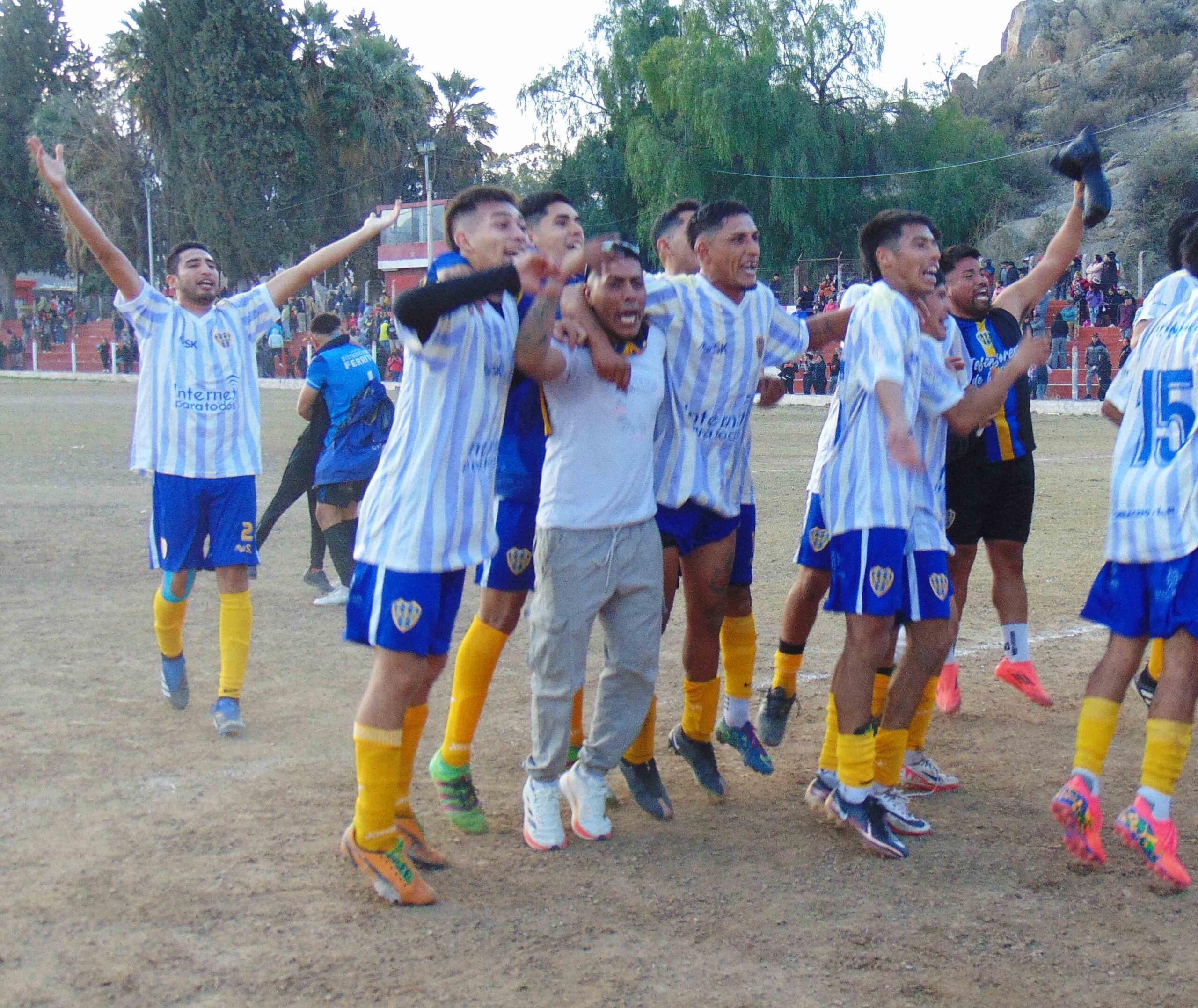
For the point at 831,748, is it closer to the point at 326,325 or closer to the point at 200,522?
the point at 200,522

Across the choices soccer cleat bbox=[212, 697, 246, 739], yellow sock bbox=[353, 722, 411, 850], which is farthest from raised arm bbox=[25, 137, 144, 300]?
yellow sock bbox=[353, 722, 411, 850]

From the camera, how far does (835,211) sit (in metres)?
42.3

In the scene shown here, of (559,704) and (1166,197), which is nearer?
(559,704)

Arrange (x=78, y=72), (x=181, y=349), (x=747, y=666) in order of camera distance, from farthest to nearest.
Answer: (x=78, y=72), (x=181, y=349), (x=747, y=666)

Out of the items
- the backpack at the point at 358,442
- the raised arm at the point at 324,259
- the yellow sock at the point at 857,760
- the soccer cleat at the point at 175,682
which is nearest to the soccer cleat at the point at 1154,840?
the yellow sock at the point at 857,760

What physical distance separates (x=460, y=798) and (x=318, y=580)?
451 centimetres

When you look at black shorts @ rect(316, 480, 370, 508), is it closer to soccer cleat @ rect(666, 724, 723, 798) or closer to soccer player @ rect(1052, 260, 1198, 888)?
soccer cleat @ rect(666, 724, 723, 798)

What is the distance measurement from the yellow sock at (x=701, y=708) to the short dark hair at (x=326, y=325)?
4.74 meters

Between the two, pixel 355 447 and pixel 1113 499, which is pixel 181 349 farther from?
pixel 1113 499

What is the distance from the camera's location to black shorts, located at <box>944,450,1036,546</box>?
226 inches

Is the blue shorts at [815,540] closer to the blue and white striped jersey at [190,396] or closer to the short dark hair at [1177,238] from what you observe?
the short dark hair at [1177,238]

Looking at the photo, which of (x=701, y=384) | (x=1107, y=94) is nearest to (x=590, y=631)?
(x=701, y=384)

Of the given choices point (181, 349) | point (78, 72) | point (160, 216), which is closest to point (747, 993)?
point (181, 349)

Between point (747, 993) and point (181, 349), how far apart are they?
401 cm
